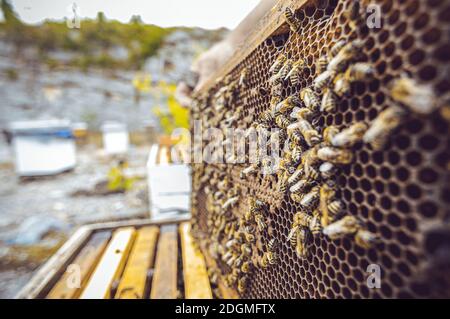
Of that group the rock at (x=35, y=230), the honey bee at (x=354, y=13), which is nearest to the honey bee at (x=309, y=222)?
the honey bee at (x=354, y=13)

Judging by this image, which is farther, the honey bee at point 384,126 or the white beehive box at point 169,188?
the white beehive box at point 169,188

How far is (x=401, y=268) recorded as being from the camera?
86 cm

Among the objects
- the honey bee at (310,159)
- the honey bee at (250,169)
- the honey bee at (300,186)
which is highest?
the honey bee at (310,159)

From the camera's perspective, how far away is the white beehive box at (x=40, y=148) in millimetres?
11398

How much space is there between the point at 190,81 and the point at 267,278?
469cm

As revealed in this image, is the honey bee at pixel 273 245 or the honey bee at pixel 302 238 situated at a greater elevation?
the honey bee at pixel 302 238

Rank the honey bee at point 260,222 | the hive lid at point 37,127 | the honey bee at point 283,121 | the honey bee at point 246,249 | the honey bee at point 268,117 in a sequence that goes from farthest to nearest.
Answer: the hive lid at point 37,127 < the honey bee at point 246,249 < the honey bee at point 260,222 < the honey bee at point 268,117 < the honey bee at point 283,121

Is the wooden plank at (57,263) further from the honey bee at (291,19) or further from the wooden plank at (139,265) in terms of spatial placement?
the honey bee at (291,19)

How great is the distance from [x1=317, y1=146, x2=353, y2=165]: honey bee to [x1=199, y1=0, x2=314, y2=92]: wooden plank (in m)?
0.73

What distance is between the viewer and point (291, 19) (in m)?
1.31

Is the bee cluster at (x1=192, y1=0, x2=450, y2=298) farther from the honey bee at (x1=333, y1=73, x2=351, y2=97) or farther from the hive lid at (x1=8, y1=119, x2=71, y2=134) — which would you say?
the hive lid at (x1=8, y1=119, x2=71, y2=134)

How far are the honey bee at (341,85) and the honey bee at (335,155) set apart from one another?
0.22 m

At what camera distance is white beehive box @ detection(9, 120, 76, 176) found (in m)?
11.4

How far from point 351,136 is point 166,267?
265 cm
